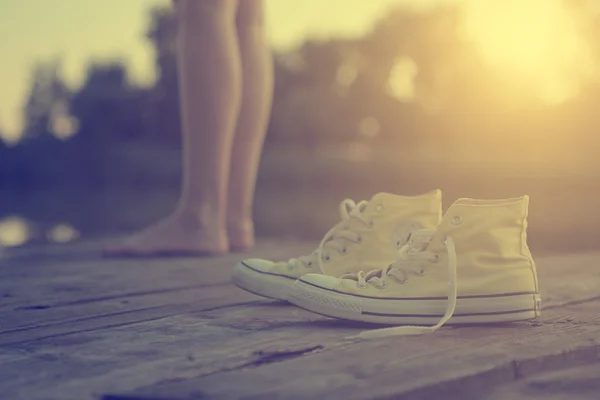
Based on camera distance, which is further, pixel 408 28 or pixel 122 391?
pixel 408 28

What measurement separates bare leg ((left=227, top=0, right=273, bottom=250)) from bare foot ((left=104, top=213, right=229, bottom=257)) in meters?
0.28

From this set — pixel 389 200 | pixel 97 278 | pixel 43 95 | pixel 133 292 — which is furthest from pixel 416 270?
pixel 43 95

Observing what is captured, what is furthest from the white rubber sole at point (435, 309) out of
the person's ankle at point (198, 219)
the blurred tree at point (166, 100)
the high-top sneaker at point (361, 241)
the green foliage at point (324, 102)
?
the blurred tree at point (166, 100)

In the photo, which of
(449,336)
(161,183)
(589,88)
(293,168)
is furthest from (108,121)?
(449,336)

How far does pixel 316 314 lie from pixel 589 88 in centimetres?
1693

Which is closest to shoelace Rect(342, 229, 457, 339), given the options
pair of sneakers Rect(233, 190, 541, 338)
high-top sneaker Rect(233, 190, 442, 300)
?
pair of sneakers Rect(233, 190, 541, 338)

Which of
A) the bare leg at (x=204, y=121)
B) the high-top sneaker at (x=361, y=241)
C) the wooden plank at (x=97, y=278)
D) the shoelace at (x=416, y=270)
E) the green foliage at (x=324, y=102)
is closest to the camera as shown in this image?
the shoelace at (x=416, y=270)

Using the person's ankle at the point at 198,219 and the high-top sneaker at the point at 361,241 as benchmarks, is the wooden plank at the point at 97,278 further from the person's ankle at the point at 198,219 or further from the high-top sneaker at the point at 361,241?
the high-top sneaker at the point at 361,241

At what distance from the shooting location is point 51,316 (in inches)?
62.9

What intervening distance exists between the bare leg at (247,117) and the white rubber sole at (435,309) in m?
1.48

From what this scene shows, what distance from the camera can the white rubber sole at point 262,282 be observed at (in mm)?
1756

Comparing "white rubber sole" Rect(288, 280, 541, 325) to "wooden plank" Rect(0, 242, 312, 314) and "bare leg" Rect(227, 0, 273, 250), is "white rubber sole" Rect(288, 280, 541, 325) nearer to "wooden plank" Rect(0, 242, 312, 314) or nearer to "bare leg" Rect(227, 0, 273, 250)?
"wooden plank" Rect(0, 242, 312, 314)

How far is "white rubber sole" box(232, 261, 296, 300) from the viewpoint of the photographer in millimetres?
1756

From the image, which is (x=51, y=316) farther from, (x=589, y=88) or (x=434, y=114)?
(x=434, y=114)
